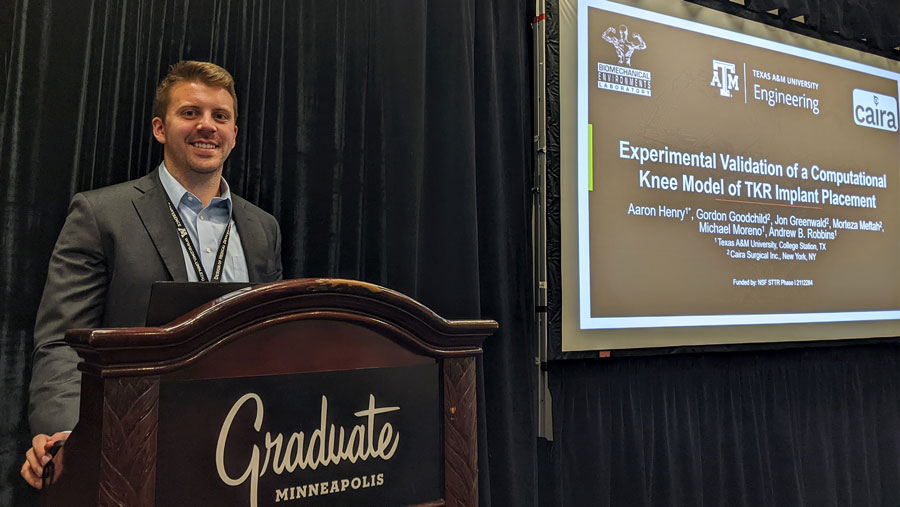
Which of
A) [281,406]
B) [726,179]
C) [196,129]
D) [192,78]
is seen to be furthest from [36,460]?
[726,179]

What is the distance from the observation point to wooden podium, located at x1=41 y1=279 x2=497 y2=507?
67cm

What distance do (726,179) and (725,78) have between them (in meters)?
0.44

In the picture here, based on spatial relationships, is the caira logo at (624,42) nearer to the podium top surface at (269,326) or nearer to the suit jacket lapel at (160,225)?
the suit jacket lapel at (160,225)

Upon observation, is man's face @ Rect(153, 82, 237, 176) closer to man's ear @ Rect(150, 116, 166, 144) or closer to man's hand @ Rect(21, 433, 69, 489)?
man's ear @ Rect(150, 116, 166, 144)

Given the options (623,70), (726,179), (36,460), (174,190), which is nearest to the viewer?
(36,460)

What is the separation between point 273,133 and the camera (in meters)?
1.98

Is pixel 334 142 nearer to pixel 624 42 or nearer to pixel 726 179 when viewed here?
pixel 624 42

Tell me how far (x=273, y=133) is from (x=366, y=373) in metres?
1.33

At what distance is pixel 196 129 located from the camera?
5.03 ft

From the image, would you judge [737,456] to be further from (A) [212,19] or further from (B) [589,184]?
(A) [212,19]

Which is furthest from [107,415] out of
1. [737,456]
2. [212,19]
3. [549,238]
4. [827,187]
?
[827,187]

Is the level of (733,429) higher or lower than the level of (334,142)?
lower

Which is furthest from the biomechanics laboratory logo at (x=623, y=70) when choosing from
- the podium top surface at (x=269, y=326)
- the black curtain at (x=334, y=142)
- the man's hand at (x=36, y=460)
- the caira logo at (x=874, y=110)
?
the man's hand at (x=36, y=460)

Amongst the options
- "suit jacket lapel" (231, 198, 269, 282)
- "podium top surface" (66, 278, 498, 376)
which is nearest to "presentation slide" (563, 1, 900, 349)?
"suit jacket lapel" (231, 198, 269, 282)
